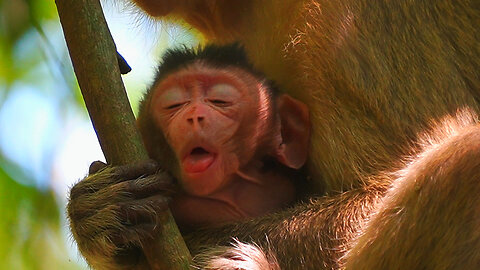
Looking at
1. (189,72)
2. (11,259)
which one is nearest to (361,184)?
(189,72)

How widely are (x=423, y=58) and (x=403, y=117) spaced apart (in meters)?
0.44

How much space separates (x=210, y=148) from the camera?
17.4ft

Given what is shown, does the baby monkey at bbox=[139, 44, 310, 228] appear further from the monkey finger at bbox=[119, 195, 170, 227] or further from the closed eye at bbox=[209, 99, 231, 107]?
the monkey finger at bbox=[119, 195, 170, 227]

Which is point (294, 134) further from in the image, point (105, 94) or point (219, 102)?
point (105, 94)

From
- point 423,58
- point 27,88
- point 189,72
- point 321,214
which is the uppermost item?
point 27,88

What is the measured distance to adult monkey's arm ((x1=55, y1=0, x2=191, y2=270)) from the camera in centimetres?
448

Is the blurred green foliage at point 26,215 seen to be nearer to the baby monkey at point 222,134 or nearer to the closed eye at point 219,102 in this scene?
the baby monkey at point 222,134

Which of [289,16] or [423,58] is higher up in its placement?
[289,16]

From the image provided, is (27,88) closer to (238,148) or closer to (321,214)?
(238,148)

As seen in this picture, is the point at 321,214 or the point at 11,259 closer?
the point at 321,214

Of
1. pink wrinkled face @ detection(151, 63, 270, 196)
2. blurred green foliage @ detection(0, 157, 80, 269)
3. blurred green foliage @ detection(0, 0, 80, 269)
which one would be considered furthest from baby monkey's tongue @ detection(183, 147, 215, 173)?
blurred green foliage @ detection(0, 157, 80, 269)

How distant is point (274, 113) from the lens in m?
5.74

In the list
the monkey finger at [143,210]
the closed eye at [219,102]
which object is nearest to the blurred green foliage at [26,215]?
the closed eye at [219,102]

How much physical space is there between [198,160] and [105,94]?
0.94 m
